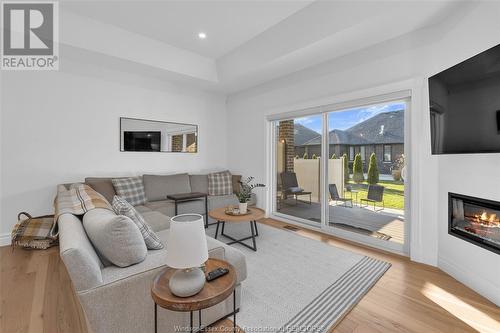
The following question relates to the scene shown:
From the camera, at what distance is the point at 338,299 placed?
78.0 inches

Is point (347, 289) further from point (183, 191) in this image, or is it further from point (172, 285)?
point (183, 191)

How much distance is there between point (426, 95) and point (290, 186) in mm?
2477

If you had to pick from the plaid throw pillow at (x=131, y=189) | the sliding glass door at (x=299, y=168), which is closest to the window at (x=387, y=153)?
the sliding glass door at (x=299, y=168)

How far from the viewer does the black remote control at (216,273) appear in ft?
4.29

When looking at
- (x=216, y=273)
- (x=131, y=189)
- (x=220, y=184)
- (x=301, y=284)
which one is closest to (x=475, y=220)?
(x=301, y=284)

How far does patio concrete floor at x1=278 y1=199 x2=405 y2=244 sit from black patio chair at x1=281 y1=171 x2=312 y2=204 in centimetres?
26

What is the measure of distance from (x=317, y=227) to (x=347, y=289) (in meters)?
1.69

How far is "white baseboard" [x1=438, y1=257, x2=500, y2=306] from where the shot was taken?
194 cm

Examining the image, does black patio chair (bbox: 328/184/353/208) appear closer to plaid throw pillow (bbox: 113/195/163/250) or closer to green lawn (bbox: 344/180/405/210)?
green lawn (bbox: 344/180/405/210)

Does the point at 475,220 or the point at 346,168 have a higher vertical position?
the point at 346,168

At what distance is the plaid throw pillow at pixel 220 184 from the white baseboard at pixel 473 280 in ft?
11.2

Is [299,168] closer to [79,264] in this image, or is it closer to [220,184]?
[220,184]

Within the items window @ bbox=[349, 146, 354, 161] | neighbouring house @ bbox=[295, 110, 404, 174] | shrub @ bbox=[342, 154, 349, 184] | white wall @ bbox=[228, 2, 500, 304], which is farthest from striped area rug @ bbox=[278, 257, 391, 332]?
window @ bbox=[349, 146, 354, 161]

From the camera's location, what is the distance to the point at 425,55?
2594 millimetres
